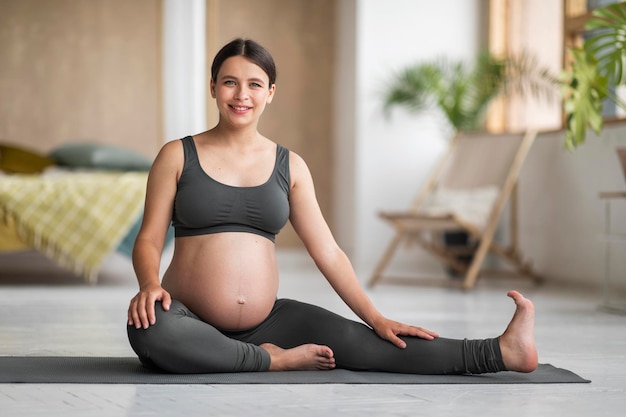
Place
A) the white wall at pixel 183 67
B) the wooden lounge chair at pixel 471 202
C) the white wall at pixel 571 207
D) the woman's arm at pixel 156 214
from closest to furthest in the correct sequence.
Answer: the woman's arm at pixel 156 214 → the white wall at pixel 571 207 → the wooden lounge chair at pixel 471 202 → the white wall at pixel 183 67

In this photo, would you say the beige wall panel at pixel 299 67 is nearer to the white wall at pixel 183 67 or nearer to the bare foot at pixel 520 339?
the white wall at pixel 183 67

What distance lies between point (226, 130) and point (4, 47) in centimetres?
635

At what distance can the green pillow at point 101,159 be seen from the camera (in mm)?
6324

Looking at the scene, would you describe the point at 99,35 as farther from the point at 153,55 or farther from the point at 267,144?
the point at 267,144

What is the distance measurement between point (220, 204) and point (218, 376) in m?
0.41

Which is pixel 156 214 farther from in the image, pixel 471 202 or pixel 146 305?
pixel 471 202

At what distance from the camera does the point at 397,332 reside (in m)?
2.37

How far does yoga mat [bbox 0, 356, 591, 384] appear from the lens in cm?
224

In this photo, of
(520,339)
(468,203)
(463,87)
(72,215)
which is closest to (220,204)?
(520,339)

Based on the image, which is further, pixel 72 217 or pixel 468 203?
pixel 468 203

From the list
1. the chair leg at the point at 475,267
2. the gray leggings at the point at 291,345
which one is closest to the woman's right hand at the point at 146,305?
the gray leggings at the point at 291,345
